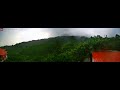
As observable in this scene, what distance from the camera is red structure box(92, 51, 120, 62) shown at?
5527 millimetres

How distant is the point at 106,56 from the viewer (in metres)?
5.55

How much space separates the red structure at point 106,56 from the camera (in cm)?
553

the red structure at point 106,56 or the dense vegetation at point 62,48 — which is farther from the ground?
the dense vegetation at point 62,48

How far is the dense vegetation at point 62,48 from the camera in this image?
556 centimetres

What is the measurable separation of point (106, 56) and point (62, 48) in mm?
609

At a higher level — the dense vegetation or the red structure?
the dense vegetation

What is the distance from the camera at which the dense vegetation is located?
556cm

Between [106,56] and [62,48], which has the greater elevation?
[62,48]

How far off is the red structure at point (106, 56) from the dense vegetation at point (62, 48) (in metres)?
0.06

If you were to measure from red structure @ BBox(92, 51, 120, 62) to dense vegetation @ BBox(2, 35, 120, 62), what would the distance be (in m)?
0.06
